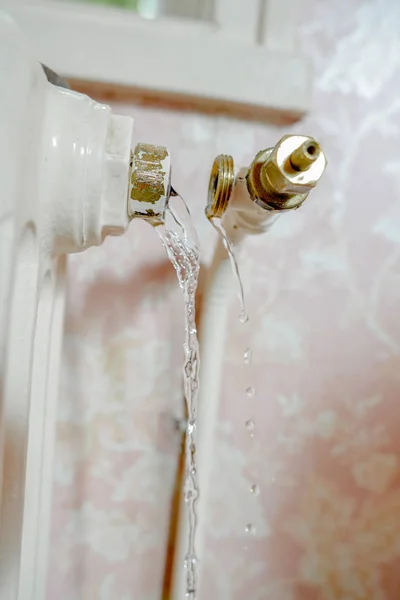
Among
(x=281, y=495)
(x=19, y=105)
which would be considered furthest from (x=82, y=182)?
(x=281, y=495)

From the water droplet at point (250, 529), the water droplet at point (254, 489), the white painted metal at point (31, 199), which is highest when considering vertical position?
the white painted metal at point (31, 199)

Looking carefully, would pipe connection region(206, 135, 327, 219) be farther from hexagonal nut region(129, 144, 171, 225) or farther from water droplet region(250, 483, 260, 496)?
water droplet region(250, 483, 260, 496)

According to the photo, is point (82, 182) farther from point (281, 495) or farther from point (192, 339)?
point (281, 495)

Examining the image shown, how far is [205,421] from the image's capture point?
398mm

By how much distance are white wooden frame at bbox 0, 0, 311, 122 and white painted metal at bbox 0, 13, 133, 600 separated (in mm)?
154

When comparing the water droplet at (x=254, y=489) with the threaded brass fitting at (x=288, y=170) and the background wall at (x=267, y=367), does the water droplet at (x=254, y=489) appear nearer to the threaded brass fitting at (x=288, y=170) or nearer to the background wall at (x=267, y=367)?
the background wall at (x=267, y=367)

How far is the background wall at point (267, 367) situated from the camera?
1.36 ft

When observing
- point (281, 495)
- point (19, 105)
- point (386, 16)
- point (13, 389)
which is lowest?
point (281, 495)

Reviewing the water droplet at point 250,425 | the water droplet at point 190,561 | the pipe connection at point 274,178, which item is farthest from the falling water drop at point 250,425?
the pipe connection at point 274,178

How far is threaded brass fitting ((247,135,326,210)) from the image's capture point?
0.22 meters

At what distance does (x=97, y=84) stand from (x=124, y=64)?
24 mm

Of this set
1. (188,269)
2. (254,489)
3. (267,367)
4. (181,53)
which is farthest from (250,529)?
(181,53)

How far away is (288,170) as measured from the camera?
0.22 metres

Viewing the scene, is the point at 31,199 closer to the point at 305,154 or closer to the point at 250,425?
the point at 305,154
